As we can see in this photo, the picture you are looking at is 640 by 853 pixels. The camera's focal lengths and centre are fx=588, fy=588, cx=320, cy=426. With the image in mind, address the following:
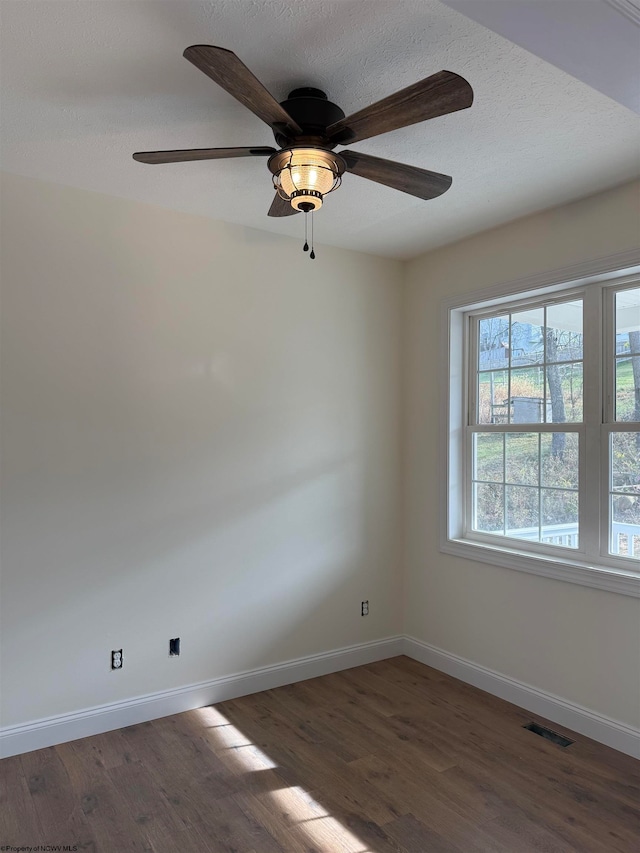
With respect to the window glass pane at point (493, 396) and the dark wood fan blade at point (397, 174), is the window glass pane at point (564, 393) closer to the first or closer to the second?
the window glass pane at point (493, 396)

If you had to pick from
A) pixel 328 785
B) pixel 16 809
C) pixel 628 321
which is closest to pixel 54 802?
pixel 16 809

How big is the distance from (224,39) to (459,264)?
218 centimetres

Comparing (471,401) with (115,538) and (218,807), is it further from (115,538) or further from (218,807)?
(218,807)

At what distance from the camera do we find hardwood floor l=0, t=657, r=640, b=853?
2.16m

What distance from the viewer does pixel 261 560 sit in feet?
11.3

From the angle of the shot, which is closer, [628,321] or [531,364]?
[628,321]

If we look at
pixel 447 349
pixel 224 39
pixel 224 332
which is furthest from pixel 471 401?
pixel 224 39

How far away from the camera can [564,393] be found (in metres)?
3.17

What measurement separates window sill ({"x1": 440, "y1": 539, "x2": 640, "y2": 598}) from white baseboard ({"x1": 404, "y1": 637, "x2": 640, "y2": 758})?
2.04 feet

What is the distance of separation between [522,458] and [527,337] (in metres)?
0.70

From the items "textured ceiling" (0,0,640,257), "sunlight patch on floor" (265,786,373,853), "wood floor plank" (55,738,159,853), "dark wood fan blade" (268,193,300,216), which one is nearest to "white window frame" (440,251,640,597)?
"textured ceiling" (0,0,640,257)

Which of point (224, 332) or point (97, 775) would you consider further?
point (224, 332)

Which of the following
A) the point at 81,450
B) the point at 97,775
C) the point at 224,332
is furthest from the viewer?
the point at 224,332

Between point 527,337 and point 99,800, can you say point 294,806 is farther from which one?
point 527,337
